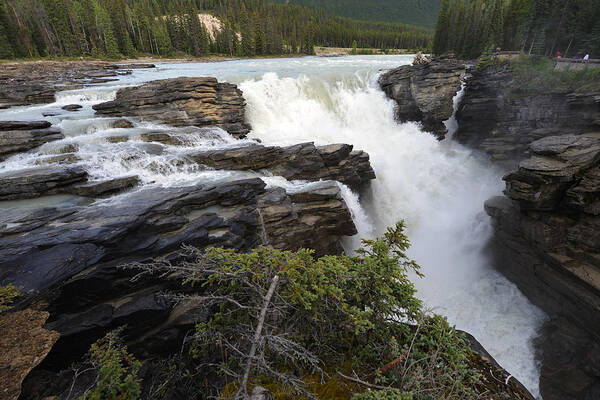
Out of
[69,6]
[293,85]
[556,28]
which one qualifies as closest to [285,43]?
[69,6]

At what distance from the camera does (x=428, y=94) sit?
25.0 metres

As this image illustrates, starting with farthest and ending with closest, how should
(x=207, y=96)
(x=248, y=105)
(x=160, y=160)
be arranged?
(x=248, y=105) → (x=207, y=96) → (x=160, y=160)

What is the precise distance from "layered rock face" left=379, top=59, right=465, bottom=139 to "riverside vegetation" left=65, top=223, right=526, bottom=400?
24.0 meters

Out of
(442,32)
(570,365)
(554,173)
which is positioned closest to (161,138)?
(554,173)

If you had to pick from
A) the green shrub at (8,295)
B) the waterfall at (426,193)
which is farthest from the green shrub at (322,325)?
the waterfall at (426,193)

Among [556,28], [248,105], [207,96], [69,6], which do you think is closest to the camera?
[207,96]

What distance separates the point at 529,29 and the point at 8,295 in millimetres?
60260

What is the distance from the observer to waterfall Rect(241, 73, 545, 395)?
41.8 ft

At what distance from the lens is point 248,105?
21688mm

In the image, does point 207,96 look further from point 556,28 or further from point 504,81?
point 556,28

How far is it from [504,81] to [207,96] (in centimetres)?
2502

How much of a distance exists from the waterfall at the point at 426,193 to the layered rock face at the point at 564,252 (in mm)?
870

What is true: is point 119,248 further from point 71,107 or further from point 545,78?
point 545,78

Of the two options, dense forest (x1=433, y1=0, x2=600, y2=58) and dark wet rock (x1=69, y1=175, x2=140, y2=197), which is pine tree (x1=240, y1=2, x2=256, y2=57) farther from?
dark wet rock (x1=69, y1=175, x2=140, y2=197)
